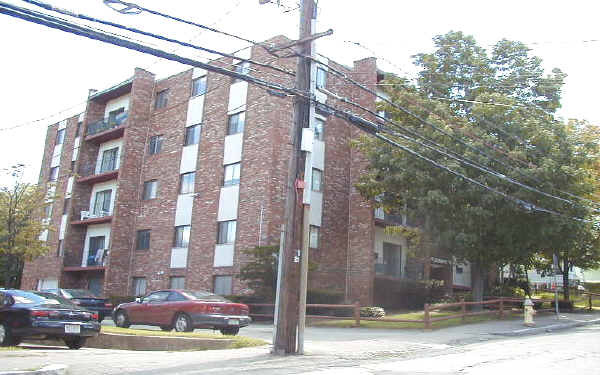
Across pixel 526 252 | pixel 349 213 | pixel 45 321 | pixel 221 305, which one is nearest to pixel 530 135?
pixel 526 252

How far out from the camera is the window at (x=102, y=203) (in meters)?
35.7

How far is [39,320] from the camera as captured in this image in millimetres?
12344

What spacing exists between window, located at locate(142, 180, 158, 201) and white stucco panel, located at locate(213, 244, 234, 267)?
23.2 ft

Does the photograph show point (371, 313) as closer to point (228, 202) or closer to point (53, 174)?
point (228, 202)

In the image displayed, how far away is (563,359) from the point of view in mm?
10703

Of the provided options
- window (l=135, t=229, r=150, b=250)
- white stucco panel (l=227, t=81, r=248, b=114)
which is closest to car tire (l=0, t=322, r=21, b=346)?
white stucco panel (l=227, t=81, r=248, b=114)

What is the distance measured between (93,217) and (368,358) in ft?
91.2

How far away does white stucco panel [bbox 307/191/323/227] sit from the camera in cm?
2799

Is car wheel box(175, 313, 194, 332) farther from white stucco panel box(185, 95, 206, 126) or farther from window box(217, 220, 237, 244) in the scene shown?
white stucco panel box(185, 95, 206, 126)

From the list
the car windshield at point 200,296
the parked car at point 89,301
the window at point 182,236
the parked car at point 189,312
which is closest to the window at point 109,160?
the window at point 182,236

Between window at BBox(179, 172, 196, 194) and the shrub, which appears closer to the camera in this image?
the shrub

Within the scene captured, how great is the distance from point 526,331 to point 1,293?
1441 centimetres

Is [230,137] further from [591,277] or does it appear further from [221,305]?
[591,277]

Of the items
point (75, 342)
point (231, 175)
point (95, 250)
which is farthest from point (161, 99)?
point (75, 342)
